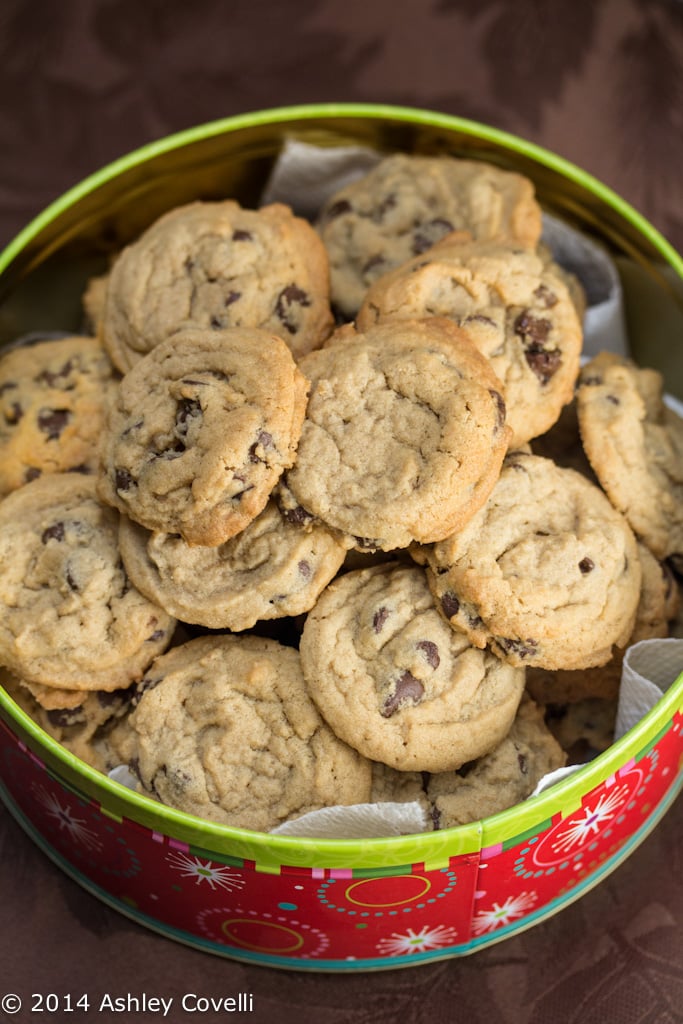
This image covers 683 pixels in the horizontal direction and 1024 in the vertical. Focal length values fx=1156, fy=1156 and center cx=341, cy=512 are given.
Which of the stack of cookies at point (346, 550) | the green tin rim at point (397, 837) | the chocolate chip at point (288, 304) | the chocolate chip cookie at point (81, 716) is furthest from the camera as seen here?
the chocolate chip at point (288, 304)

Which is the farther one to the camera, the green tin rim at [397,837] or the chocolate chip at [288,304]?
the chocolate chip at [288,304]

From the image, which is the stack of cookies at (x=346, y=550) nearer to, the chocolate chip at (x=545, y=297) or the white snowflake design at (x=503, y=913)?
the chocolate chip at (x=545, y=297)

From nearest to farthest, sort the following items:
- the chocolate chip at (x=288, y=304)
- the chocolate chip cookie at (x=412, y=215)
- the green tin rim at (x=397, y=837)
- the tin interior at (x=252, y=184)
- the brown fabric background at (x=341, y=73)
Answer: the green tin rim at (x=397, y=837) < the chocolate chip at (x=288, y=304) < the chocolate chip cookie at (x=412, y=215) < the tin interior at (x=252, y=184) < the brown fabric background at (x=341, y=73)

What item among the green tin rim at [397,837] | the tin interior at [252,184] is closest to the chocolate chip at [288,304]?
the tin interior at [252,184]

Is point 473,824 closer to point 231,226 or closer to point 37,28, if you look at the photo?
point 231,226

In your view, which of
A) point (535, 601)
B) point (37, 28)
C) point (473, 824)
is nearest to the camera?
point (473, 824)

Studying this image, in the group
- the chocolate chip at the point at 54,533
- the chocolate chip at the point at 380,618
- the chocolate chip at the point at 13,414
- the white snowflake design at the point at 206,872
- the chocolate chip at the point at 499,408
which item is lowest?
the white snowflake design at the point at 206,872

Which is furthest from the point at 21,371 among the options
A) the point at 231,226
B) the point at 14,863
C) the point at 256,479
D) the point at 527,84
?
the point at 527,84
